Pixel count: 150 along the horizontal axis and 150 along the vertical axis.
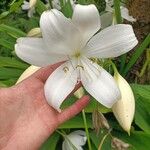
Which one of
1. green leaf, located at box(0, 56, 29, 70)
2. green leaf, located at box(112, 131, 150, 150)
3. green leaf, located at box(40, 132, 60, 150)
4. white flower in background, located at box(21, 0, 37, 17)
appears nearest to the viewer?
green leaf, located at box(112, 131, 150, 150)

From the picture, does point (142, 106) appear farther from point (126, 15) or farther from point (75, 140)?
point (126, 15)

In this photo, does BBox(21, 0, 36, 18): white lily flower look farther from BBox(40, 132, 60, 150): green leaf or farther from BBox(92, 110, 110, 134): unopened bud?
BBox(92, 110, 110, 134): unopened bud

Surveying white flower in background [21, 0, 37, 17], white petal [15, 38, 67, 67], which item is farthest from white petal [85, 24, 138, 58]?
white flower in background [21, 0, 37, 17]

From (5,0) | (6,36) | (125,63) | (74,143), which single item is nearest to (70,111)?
(74,143)

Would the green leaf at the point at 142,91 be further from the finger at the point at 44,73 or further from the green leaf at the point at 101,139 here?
the finger at the point at 44,73

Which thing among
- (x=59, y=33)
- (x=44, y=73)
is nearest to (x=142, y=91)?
(x=44, y=73)

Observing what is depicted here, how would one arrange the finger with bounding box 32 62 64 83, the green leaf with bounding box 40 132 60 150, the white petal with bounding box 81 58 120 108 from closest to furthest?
the white petal with bounding box 81 58 120 108 < the finger with bounding box 32 62 64 83 < the green leaf with bounding box 40 132 60 150
